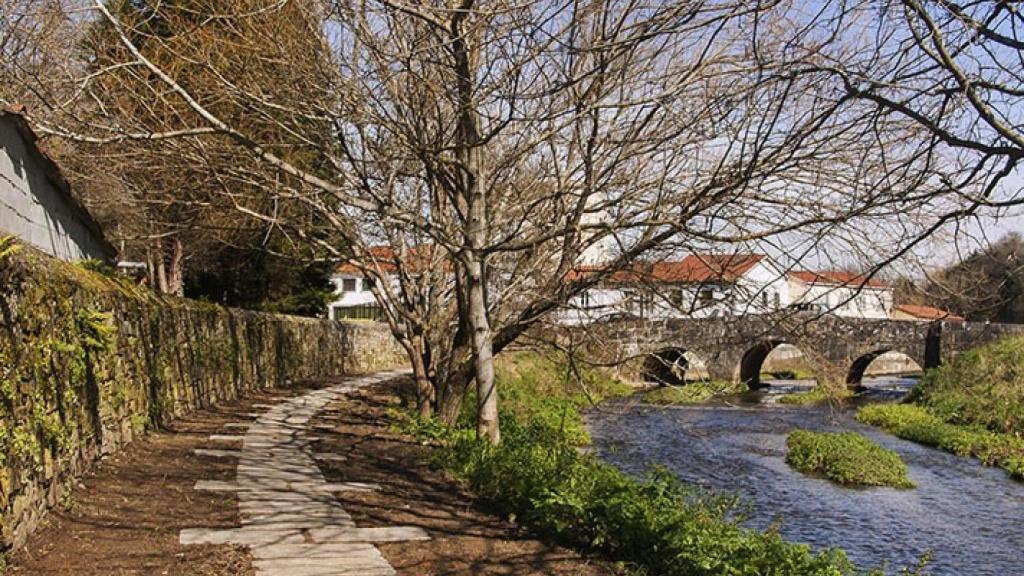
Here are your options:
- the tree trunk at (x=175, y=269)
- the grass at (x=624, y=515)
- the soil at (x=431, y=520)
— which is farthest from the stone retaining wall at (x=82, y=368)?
the tree trunk at (x=175, y=269)

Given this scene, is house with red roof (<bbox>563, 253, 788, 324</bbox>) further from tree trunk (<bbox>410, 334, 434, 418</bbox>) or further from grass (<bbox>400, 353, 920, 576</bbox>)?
tree trunk (<bbox>410, 334, 434, 418</bbox>)

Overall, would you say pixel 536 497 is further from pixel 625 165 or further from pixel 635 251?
pixel 625 165

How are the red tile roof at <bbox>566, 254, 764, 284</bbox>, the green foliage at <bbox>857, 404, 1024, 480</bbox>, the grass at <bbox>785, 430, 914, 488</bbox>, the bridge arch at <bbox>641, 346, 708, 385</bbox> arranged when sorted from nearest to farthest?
the red tile roof at <bbox>566, 254, 764, 284</bbox>
the bridge arch at <bbox>641, 346, 708, 385</bbox>
the grass at <bbox>785, 430, 914, 488</bbox>
the green foliage at <bbox>857, 404, 1024, 480</bbox>

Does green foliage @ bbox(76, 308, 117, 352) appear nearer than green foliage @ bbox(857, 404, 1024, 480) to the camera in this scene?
Yes

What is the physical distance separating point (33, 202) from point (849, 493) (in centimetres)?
1280

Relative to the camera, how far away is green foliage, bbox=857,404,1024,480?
61.8 ft

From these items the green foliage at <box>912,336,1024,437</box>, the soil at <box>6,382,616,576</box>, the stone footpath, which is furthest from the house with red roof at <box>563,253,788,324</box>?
the green foliage at <box>912,336,1024,437</box>

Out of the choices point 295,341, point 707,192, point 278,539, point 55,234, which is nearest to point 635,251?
point 707,192

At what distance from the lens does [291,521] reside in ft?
22.2

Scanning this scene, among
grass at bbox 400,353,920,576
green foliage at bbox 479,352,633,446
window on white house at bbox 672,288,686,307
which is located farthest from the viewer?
green foliage at bbox 479,352,633,446

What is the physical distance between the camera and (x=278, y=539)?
6.18m

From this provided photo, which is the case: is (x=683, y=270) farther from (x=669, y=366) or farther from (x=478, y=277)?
(x=478, y=277)

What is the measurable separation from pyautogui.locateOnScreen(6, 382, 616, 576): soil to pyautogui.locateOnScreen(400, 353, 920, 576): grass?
235 mm

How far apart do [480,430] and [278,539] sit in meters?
3.64
